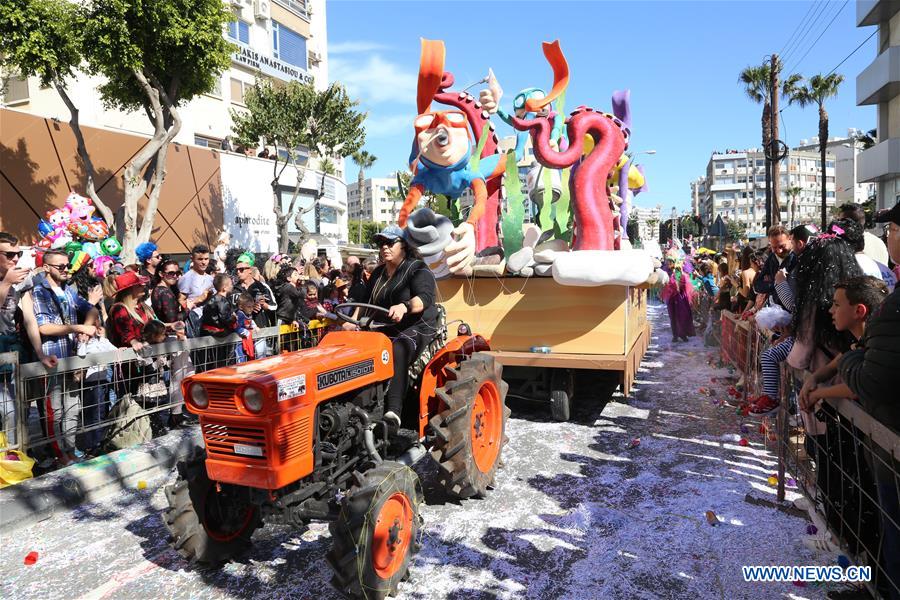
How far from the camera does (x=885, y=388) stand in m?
2.23

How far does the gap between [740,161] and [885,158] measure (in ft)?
315

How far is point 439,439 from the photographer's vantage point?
370cm

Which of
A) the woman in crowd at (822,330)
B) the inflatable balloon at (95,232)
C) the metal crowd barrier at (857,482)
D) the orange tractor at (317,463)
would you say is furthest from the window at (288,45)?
the metal crowd barrier at (857,482)

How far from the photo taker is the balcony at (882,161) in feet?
77.0

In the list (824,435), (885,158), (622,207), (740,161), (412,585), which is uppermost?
(740,161)

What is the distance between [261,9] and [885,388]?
118ft

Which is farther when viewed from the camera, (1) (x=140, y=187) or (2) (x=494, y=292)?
(1) (x=140, y=187)

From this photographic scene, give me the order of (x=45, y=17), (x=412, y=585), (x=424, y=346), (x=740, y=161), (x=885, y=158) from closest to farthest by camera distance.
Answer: (x=412, y=585), (x=424, y=346), (x=45, y=17), (x=885, y=158), (x=740, y=161)

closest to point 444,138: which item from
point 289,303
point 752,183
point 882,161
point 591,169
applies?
point 591,169

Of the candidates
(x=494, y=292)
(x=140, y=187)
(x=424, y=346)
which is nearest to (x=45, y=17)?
(x=140, y=187)

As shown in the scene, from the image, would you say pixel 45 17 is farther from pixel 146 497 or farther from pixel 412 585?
pixel 412 585

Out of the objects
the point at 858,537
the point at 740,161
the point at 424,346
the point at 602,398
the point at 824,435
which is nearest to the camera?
the point at 858,537

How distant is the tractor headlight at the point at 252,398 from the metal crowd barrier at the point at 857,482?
8.83 ft

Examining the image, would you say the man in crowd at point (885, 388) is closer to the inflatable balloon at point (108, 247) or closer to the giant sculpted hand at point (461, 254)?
the giant sculpted hand at point (461, 254)
